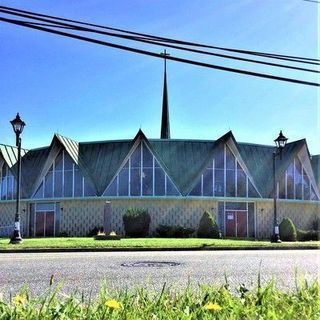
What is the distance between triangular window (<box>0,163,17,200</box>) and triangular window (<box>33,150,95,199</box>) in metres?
2.66

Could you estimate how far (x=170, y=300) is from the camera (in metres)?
5.48

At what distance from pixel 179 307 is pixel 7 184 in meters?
45.4

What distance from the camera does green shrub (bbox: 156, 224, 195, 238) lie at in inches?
1572

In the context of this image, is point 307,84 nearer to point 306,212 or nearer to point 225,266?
point 225,266

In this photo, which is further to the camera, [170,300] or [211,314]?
[170,300]

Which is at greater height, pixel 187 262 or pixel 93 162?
pixel 93 162

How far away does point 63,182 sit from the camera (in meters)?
45.4

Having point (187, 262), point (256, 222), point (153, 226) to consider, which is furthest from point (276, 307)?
point (256, 222)

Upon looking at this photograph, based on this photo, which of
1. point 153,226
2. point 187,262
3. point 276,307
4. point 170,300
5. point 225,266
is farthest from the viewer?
point 153,226

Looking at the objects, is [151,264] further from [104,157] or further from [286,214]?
[286,214]

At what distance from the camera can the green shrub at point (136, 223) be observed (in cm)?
4016

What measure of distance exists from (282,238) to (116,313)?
34.6 metres

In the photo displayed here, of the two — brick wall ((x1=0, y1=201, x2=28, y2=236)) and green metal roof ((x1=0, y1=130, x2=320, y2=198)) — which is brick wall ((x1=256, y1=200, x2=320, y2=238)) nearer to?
green metal roof ((x1=0, y1=130, x2=320, y2=198))

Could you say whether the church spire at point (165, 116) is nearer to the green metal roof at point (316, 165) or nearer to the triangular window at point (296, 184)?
the green metal roof at point (316, 165)
